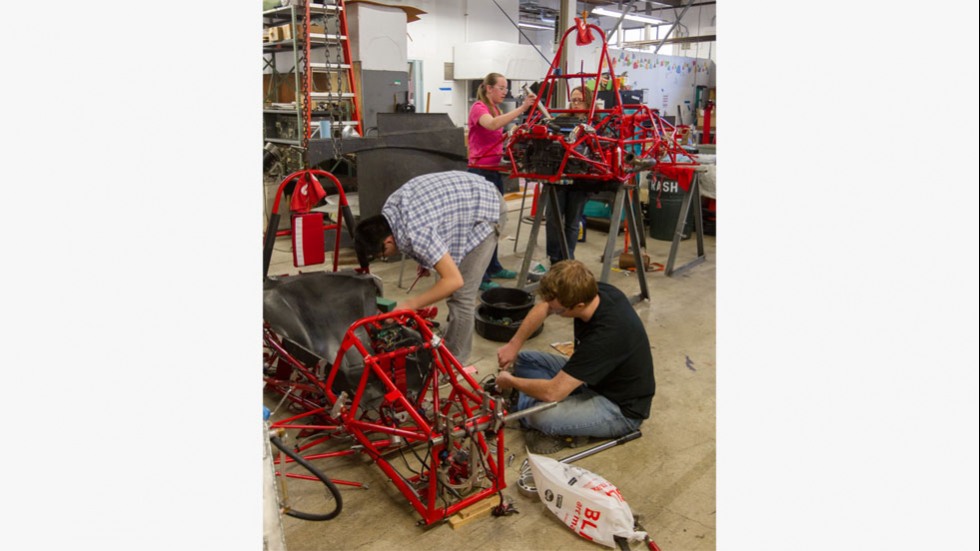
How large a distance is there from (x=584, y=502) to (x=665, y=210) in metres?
5.35

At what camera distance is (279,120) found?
23.9 feet

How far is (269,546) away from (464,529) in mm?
1379

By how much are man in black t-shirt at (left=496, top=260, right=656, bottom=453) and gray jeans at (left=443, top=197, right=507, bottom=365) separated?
485 mm

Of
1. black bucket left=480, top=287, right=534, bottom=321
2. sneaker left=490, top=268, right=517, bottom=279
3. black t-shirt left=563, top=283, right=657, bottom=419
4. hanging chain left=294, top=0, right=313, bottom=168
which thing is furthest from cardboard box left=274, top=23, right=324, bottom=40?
black t-shirt left=563, top=283, right=657, bottom=419

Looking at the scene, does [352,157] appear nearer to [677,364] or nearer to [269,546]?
[677,364]

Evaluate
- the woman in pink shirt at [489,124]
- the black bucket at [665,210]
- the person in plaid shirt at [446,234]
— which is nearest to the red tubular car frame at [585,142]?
the woman in pink shirt at [489,124]

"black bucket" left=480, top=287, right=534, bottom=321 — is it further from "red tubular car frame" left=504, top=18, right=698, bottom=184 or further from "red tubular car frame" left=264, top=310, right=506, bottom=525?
"red tubular car frame" left=264, top=310, right=506, bottom=525

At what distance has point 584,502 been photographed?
91.2 inches

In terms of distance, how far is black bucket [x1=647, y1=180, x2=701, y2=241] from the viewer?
7020mm

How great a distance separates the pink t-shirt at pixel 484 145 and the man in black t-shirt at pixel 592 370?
2.28 meters

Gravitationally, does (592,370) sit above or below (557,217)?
below

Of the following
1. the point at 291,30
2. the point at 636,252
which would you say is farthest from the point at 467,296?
the point at 291,30

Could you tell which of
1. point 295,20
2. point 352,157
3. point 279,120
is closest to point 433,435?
point 352,157

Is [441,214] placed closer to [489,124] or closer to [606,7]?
[489,124]
